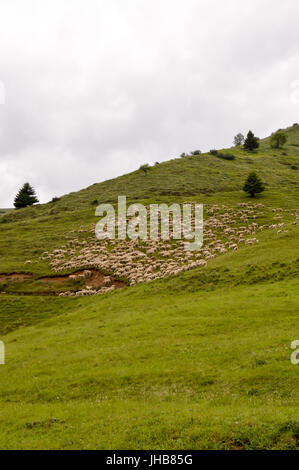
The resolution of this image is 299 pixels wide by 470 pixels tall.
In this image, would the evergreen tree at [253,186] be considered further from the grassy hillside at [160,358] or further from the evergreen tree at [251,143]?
the evergreen tree at [251,143]

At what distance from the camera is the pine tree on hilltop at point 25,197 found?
122312mm

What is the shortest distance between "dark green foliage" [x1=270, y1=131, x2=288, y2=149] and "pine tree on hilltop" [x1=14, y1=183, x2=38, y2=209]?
14132 centimetres

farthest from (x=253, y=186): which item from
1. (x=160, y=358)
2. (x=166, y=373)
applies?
(x=166, y=373)

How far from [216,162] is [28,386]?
420 feet

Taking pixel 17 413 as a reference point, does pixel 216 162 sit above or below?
above

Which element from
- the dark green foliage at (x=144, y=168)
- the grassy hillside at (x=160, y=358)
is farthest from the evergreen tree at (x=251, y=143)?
the grassy hillside at (x=160, y=358)

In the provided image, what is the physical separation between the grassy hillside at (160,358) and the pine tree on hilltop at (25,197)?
7606cm

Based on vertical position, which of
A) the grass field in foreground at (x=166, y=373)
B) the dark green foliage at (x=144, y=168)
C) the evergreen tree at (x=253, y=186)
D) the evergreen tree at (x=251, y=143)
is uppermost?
the evergreen tree at (x=251, y=143)

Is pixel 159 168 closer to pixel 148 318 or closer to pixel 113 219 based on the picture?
pixel 113 219

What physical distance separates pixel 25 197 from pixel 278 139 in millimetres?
146776

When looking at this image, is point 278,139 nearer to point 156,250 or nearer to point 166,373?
point 156,250

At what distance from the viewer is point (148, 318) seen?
27453 mm
